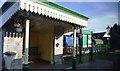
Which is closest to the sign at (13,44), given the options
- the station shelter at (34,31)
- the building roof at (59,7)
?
the station shelter at (34,31)

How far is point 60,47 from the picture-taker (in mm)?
12234

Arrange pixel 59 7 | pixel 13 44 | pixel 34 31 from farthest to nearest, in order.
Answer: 1. pixel 34 31
2. pixel 59 7
3. pixel 13 44

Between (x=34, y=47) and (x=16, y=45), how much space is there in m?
5.41

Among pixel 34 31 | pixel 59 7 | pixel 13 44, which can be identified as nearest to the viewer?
pixel 13 44

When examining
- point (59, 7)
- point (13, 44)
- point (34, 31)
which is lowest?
point (13, 44)

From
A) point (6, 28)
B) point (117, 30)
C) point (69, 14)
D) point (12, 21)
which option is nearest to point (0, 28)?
point (6, 28)

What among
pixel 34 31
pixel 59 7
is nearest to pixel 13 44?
pixel 59 7

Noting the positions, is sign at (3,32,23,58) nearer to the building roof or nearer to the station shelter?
the station shelter

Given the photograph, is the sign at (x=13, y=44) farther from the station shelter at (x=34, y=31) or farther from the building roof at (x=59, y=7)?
the building roof at (x=59, y=7)

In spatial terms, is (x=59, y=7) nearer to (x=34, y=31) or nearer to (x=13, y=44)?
(x=13, y=44)

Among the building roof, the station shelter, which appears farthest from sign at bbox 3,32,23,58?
the building roof

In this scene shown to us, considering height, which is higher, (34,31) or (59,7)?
(59,7)

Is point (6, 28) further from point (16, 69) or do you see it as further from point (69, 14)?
point (69, 14)

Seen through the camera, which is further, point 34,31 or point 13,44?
point 34,31
